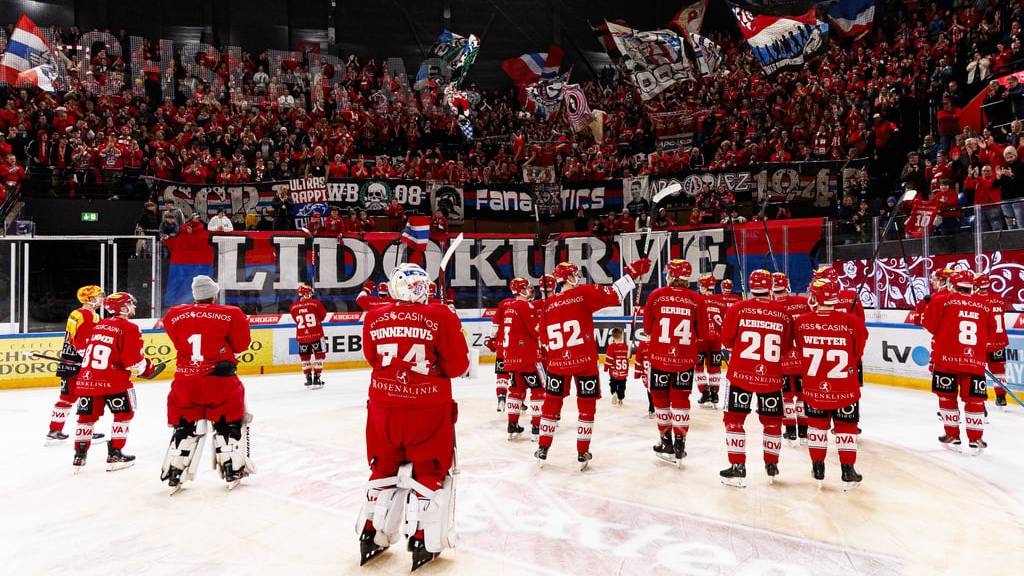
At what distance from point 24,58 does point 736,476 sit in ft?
64.5

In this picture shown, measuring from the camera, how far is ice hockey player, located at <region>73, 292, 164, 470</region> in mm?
5969

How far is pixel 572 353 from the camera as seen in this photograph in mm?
6152

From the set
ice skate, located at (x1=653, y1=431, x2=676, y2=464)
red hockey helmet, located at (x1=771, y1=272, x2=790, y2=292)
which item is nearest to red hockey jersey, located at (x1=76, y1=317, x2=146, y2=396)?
ice skate, located at (x1=653, y1=431, x2=676, y2=464)

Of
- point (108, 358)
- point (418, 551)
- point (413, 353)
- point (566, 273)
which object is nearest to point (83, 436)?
point (108, 358)

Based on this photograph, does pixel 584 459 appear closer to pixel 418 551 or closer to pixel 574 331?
pixel 574 331

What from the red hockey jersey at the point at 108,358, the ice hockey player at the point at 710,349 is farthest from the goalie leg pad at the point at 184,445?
the ice hockey player at the point at 710,349

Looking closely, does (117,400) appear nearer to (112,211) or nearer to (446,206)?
(112,211)

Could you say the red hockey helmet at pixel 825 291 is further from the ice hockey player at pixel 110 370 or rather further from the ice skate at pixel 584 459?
the ice hockey player at pixel 110 370

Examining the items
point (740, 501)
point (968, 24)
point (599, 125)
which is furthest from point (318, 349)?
point (968, 24)

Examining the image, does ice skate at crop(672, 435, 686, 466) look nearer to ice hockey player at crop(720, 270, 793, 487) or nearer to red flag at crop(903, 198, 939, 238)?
ice hockey player at crop(720, 270, 793, 487)

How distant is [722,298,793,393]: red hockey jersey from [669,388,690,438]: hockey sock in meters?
0.64

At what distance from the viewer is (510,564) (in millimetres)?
3934

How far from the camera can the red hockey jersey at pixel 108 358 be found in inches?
235

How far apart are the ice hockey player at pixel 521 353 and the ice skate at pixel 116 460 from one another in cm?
395
